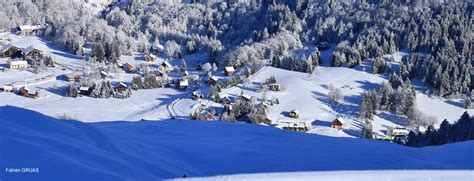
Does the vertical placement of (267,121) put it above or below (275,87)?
below

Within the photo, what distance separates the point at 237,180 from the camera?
11.4 metres

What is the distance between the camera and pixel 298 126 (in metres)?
41.1

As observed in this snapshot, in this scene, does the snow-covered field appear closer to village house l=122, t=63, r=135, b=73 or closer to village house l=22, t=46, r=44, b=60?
village house l=122, t=63, r=135, b=73

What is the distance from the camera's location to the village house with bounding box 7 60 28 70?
2359 inches

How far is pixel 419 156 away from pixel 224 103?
1294 inches

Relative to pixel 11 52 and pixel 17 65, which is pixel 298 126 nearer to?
pixel 17 65

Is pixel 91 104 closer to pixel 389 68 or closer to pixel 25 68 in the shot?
pixel 25 68

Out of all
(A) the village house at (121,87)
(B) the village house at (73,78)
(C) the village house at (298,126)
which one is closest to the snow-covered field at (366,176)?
(C) the village house at (298,126)

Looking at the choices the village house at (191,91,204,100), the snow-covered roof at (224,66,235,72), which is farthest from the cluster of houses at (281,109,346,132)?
the snow-covered roof at (224,66,235,72)

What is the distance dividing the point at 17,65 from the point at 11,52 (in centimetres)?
545

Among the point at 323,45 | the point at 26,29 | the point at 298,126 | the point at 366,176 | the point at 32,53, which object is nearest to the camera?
the point at 366,176

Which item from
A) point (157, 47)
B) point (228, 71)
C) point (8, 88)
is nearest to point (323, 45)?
point (228, 71)

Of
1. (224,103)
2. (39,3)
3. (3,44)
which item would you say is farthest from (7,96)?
(39,3)

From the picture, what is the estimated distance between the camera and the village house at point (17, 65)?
197ft
